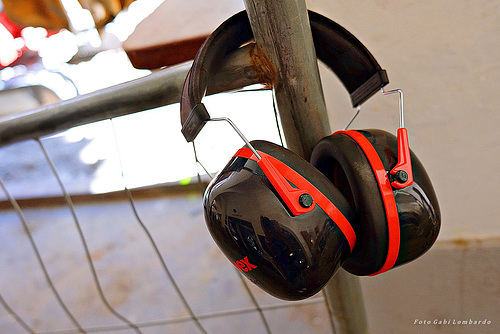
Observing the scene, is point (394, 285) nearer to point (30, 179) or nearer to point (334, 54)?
point (334, 54)

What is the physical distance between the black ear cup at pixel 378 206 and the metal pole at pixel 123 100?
0.11m

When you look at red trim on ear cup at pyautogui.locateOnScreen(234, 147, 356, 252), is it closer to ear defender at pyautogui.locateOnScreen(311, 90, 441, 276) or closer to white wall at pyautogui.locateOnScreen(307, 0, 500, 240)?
ear defender at pyautogui.locateOnScreen(311, 90, 441, 276)

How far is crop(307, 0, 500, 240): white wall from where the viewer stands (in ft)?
2.38

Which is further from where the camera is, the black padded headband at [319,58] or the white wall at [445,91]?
the white wall at [445,91]

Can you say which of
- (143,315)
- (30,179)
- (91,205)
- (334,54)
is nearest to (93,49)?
(30,179)

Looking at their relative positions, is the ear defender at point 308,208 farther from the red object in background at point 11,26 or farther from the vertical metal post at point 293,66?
the red object in background at point 11,26

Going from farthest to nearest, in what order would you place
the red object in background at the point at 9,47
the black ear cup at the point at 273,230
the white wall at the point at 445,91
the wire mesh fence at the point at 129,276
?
the red object in background at the point at 9,47, the wire mesh fence at the point at 129,276, the white wall at the point at 445,91, the black ear cup at the point at 273,230

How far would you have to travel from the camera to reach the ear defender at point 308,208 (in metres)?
0.29

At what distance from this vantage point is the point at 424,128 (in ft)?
2.56

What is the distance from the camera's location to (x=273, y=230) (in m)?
0.28

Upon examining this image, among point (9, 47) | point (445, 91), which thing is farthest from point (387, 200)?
point (9, 47)

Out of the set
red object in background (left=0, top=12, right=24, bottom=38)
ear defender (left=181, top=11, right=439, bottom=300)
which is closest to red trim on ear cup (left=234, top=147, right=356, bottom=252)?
ear defender (left=181, top=11, right=439, bottom=300)

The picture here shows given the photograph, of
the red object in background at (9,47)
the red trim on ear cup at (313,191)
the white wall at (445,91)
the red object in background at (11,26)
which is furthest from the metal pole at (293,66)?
the red object in background at (11,26)

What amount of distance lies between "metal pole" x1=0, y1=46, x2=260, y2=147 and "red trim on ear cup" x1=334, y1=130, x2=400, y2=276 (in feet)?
0.42
